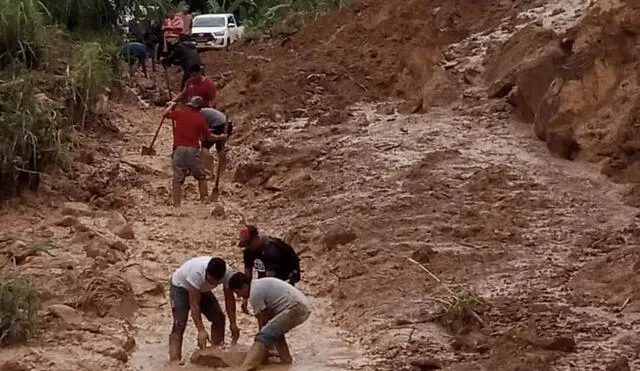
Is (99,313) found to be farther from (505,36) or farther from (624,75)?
(505,36)

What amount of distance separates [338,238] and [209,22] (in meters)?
20.5

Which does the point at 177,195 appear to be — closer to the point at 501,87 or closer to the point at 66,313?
the point at 66,313

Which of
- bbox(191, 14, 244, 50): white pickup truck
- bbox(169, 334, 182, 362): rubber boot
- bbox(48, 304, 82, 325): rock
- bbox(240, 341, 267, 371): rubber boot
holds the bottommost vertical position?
bbox(191, 14, 244, 50): white pickup truck

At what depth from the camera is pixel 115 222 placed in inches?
507

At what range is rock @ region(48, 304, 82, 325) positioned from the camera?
31.3 feet

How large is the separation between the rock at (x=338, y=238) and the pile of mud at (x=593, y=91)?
9.78 ft

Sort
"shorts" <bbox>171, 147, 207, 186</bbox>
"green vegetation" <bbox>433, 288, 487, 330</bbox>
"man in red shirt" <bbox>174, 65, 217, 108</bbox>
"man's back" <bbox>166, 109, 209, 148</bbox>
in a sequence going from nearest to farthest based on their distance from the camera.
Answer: "green vegetation" <bbox>433, 288, 487, 330</bbox> → "man's back" <bbox>166, 109, 209, 148</bbox> → "shorts" <bbox>171, 147, 207, 186</bbox> → "man in red shirt" <bbox>174, 65, 217, 108</bbox>

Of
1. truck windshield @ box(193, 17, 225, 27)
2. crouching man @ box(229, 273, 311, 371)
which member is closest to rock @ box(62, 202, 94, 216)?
crouching man @ box(229, 273, 311, 371)

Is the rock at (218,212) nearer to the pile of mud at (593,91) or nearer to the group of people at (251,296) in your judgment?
the pile of mud at (593,91)

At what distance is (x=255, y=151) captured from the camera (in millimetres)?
16312

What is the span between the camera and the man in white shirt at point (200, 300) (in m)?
8.41

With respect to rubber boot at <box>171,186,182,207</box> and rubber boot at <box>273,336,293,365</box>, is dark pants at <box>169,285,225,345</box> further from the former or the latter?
rubber boot at <box>171,186,182,207</box>

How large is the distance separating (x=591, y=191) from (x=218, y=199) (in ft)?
14.9

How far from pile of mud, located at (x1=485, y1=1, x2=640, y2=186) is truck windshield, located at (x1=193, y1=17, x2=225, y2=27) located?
17624mm
